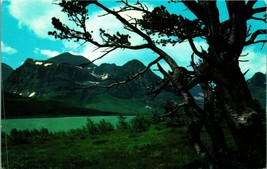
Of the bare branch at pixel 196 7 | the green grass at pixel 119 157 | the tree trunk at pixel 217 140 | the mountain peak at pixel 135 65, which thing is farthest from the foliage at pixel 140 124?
the bare branch at pixel 196 7

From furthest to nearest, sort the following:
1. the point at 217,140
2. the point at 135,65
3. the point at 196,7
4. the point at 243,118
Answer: the point at 135,65
the point at 217,140
the point at 196,7
the point at 243,118

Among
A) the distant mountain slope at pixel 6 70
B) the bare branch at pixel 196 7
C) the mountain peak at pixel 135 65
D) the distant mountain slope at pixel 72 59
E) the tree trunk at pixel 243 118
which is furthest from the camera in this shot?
the mountain peak at pixel 135 65

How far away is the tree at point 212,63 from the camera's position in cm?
880

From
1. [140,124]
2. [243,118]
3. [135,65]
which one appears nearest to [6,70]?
[135,65]

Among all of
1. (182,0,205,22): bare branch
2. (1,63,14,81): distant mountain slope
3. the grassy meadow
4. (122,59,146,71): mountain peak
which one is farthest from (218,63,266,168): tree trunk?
(1,63,14,81): distant mountain slope

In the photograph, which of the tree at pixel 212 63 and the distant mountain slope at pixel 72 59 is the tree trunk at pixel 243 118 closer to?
the tree at pixel 212 63

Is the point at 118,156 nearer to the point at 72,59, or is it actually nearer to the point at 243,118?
the point at 72,59

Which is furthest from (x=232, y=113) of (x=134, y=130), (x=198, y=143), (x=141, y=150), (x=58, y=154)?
(x=134, y=130)

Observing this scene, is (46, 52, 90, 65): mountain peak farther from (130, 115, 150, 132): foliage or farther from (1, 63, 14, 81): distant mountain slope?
(130, 115, 150, 132): foliage

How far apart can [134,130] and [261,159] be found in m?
16.2

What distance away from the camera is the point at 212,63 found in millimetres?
8914

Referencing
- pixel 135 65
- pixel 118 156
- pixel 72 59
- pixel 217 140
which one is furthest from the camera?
pixel 118 156

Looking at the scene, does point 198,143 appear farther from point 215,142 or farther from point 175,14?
point 175,14

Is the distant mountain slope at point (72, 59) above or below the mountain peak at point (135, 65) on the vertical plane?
above
